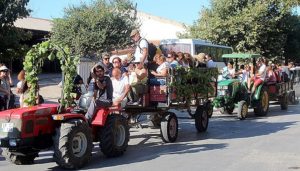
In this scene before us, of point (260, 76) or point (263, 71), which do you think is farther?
point (263, 71)

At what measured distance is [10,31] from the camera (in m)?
12.5

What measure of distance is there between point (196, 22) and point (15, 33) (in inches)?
1049

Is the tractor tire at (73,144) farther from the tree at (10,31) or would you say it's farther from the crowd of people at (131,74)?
the tree at (10,31)

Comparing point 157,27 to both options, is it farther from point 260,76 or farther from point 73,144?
point 73,144

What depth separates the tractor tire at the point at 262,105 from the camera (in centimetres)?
1656

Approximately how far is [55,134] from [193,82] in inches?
192

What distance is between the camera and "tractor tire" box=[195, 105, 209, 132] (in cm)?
1248

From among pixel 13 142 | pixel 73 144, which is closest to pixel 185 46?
pixel 73 144

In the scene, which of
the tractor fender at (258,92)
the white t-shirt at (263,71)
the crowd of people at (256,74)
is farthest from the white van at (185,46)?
the tractor fender at (258,92)

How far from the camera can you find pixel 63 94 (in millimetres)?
8242

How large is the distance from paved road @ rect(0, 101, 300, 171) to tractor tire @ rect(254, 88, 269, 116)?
2259mm

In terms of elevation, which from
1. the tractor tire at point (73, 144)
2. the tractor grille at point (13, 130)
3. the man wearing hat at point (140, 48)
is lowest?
the tractor tire at point (73, 144)

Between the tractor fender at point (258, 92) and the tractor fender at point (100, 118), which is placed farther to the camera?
the tractor fender at point (258, 92)

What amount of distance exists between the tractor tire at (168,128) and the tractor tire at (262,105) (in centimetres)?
Answer: 617
